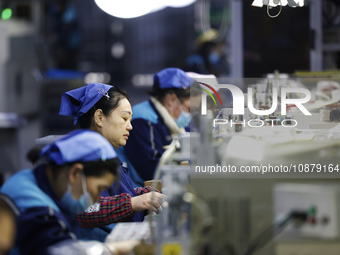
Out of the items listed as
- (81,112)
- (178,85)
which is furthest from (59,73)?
(81,112)

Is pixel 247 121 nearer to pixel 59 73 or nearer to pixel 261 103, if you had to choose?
pixel 261 103

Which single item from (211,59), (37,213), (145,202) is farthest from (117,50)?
(37,213)

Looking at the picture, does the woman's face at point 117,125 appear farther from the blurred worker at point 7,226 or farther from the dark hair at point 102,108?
the blurred worker at point 7,226

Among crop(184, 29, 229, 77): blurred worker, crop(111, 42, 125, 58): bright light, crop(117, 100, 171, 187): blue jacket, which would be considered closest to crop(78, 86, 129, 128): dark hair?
crop(117, 100, 171, 187): blue jacket

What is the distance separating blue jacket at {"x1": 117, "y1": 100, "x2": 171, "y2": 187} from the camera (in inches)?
140

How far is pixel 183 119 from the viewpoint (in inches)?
160

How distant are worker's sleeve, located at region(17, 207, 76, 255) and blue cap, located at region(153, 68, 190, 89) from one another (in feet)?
7.13

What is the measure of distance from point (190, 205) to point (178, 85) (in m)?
2.25

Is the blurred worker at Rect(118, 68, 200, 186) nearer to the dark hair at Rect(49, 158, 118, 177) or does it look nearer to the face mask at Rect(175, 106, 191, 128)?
the face mask at Rect(175, 106, 191, 128)

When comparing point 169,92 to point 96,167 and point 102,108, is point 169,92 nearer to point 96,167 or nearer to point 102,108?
point 102,108

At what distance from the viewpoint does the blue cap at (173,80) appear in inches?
154

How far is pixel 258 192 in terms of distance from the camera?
1.71 meters

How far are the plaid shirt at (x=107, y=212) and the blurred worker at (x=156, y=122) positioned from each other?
0.81 metres

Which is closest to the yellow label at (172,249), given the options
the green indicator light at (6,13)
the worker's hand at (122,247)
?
the worker's hand at (122,247)
